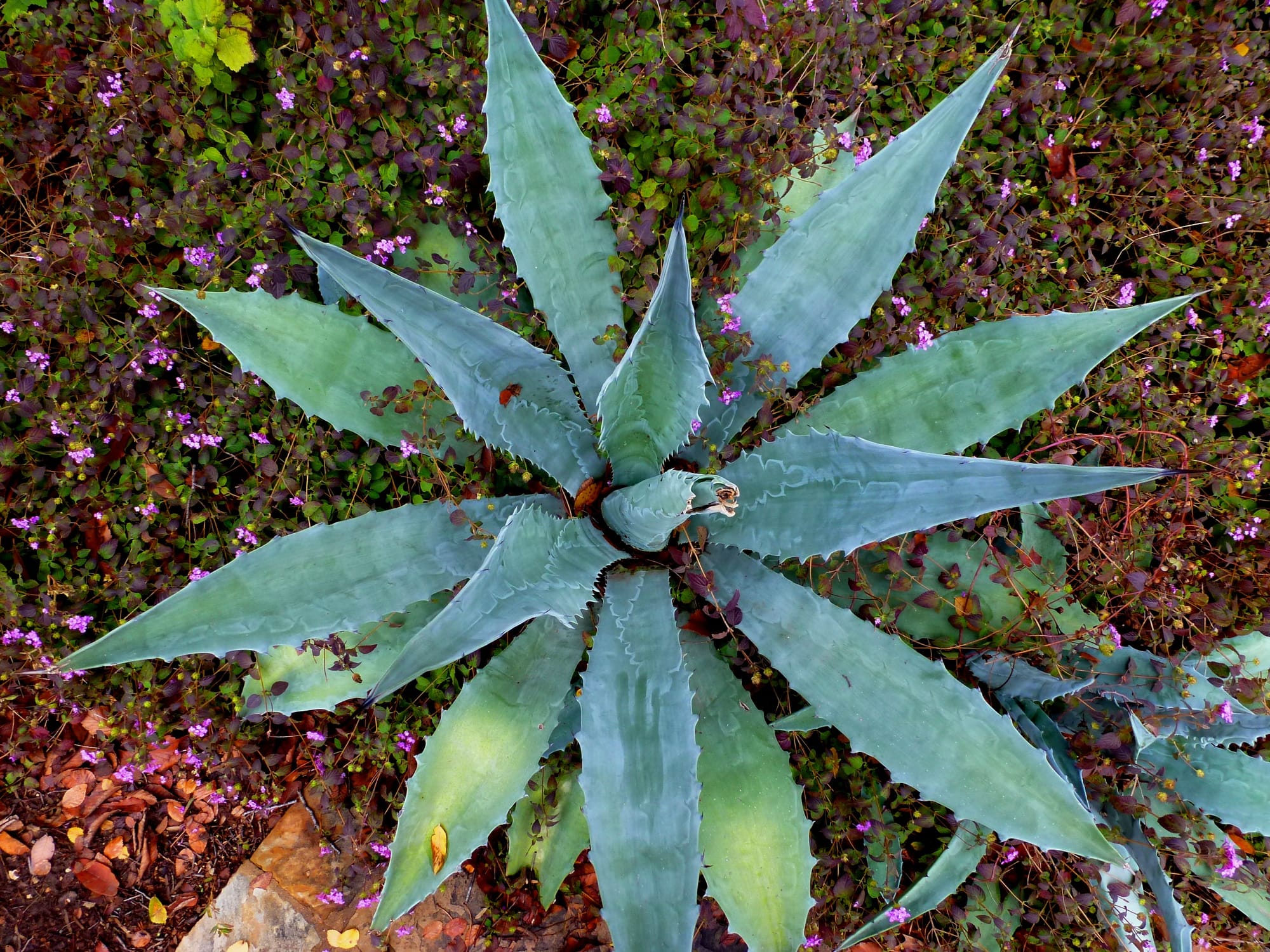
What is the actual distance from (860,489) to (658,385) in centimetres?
51

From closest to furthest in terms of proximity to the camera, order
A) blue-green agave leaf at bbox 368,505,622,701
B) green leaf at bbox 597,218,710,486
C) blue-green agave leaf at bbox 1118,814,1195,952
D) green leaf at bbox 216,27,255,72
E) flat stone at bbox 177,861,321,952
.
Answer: blue-green agave leaf at bbox 368,505,622,701 → green leaf at bbox 597,218,710,486 → blue-green agave leaf at bbox 1118,814,1195,952 → green leaf at bbox 216,27,255,72 → flat stone at bbox 177,861,321,952

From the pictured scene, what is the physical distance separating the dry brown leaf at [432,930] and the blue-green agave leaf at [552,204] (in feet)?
6.01

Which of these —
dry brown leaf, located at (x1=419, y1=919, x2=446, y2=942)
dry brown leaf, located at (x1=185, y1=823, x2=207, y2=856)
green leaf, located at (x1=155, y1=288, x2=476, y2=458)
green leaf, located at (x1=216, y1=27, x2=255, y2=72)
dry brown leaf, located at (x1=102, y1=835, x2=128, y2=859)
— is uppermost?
green leaf, located at (x1=216, y1=27, x2=255, y2=72)

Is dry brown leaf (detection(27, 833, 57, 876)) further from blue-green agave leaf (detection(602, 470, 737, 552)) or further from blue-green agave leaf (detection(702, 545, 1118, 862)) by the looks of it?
blue-green agave leaf (detection(702, 545, 1118, 862))

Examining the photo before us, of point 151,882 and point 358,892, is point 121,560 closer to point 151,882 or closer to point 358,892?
point 151,882

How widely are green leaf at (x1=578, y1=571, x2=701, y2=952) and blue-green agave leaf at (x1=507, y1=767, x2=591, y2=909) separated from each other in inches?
25.5

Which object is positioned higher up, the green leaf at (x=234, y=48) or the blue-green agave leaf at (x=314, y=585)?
the green leaf at (x=234, y=48)

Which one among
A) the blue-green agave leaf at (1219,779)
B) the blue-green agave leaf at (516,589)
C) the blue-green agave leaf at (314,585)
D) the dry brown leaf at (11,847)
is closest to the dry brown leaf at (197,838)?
the dry brown leaf at (11,847)

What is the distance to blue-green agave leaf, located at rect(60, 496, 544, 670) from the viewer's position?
1.60m

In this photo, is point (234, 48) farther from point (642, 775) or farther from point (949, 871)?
point (949, 871)

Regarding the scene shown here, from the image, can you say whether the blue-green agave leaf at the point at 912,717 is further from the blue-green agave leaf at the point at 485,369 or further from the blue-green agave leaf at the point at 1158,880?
the blue-green agave leaf at the point at 1158,880

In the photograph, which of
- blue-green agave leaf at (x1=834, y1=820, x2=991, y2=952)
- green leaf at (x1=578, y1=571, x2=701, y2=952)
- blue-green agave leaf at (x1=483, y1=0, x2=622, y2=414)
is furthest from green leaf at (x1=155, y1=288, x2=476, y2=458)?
blue-green agave leaf at (x1=834, y1=820, x2=991, y2=952)

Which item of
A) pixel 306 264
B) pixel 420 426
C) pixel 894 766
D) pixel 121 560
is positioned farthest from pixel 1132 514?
pixel 121 560

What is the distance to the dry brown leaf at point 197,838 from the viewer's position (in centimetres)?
257
